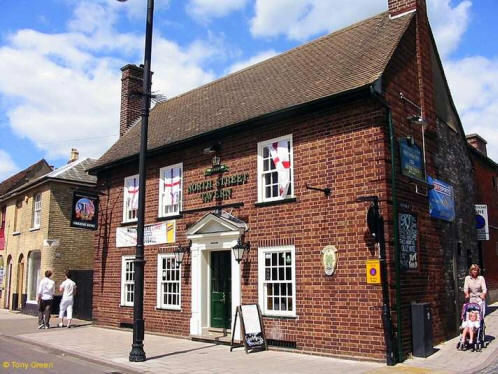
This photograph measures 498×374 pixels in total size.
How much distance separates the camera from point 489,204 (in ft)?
66.6

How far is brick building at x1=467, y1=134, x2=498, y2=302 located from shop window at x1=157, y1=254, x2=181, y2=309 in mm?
10542

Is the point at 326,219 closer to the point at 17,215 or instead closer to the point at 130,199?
the point at 130,199

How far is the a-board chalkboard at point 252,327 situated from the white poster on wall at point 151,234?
4.26 meters

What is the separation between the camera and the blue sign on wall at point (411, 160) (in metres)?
11.5

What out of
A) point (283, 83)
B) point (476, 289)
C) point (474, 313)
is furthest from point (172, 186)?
point (474, 313)

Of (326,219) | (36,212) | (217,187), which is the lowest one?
(326,219)

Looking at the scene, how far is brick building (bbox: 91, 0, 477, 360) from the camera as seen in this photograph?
10914mm

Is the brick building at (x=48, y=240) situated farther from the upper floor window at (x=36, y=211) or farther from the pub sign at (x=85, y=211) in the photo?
the pub sign at (x=85, y=211)

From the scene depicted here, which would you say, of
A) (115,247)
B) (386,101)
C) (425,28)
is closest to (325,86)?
(386,101)

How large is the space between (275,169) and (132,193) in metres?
6.68

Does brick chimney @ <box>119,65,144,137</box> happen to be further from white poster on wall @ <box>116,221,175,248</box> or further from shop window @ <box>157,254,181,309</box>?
shop window @ <box>157,254,181,309</box>

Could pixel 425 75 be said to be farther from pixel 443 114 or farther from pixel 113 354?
pixel 113 354

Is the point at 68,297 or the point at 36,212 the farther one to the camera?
the point at 36,212

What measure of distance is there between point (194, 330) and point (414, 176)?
738 centimetres
